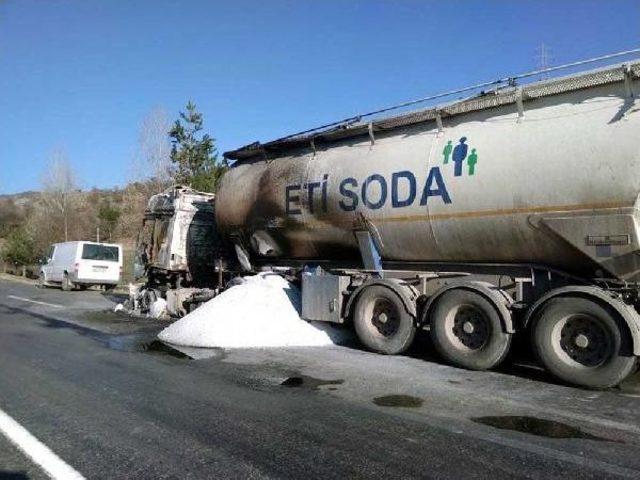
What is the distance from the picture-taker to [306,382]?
23.6 ft

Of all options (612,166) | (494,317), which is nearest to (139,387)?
(494,317)

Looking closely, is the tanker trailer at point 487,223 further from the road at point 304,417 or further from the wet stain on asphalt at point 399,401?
the wet stain on asphalt at point 399,401

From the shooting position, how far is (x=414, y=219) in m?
8.92

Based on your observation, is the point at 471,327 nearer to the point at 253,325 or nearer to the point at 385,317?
the point at 385,317

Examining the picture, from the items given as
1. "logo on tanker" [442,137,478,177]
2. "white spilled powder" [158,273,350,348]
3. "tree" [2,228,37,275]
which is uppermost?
"logo on tanker" [442,137,478,177]

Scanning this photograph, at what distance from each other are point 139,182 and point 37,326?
25.5 metres

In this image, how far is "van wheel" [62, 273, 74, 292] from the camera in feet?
82.7

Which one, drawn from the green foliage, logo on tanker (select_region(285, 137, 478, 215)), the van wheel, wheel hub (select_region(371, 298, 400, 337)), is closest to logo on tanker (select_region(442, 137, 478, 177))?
logo on tanker (select_region(285, 137, 478, 215))

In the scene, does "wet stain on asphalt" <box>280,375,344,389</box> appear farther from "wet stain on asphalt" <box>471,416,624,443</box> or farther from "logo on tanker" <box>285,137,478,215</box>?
"logo on tanker" <box>285,137,478,215</box>

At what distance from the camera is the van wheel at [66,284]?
25.2m

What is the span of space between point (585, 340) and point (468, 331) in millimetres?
1543

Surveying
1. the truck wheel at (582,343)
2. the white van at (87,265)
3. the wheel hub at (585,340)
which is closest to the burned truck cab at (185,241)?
the truck wheel at (582,343)

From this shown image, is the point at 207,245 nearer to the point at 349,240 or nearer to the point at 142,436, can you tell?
the point at 349,240

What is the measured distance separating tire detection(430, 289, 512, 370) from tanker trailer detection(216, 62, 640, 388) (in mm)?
16
